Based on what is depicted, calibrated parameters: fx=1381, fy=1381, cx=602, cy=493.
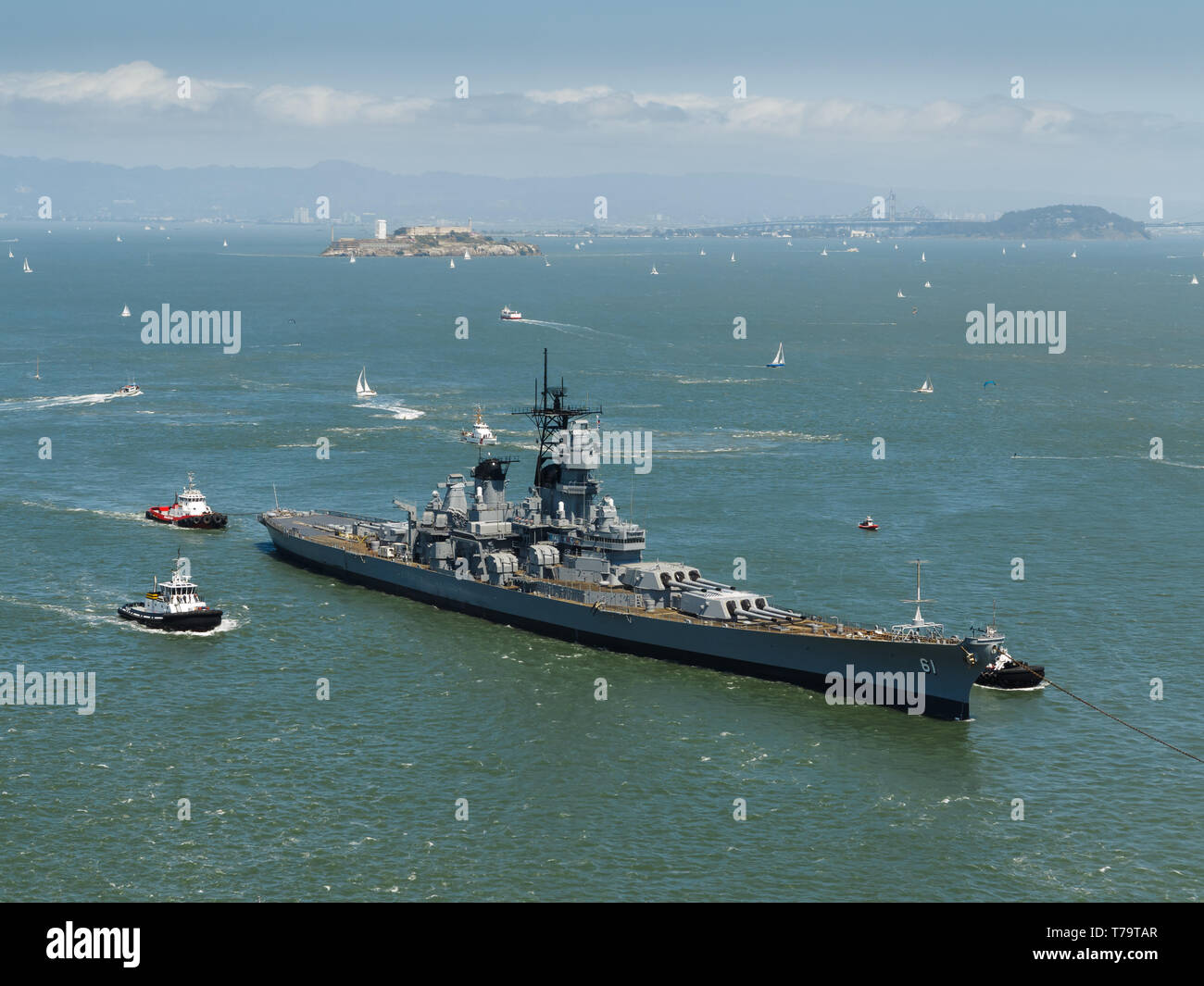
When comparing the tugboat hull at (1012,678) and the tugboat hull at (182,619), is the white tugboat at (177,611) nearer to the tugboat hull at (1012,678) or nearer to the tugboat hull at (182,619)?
the tugboat hull at (182,619)

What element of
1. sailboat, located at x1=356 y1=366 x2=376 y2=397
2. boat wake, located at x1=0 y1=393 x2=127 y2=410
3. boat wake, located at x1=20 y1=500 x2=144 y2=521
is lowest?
boat wake, located at x1=20 y1=500 x2=144 y2=521

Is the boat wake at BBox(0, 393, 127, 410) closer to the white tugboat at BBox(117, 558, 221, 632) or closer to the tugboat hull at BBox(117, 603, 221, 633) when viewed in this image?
the white tugboat at BBox(117, 558, 221, 632)

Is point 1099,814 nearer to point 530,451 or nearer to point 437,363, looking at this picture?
point 530,451

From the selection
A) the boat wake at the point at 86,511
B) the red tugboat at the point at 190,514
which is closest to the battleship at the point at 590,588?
the red tugboat at the point at 190,514

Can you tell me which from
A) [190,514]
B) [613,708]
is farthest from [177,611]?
[613,708]

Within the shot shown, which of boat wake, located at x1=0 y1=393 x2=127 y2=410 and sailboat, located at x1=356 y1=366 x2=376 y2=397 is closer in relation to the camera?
boat wake, located at x1=0 y1=393 x2=127 y2=410

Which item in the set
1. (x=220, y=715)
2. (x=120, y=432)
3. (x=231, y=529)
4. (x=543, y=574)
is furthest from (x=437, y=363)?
(x=220, y=715)

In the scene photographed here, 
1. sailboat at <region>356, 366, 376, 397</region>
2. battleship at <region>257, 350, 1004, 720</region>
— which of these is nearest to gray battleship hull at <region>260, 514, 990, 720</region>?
battleship at <region>257, 350, 1004, 720</region>
